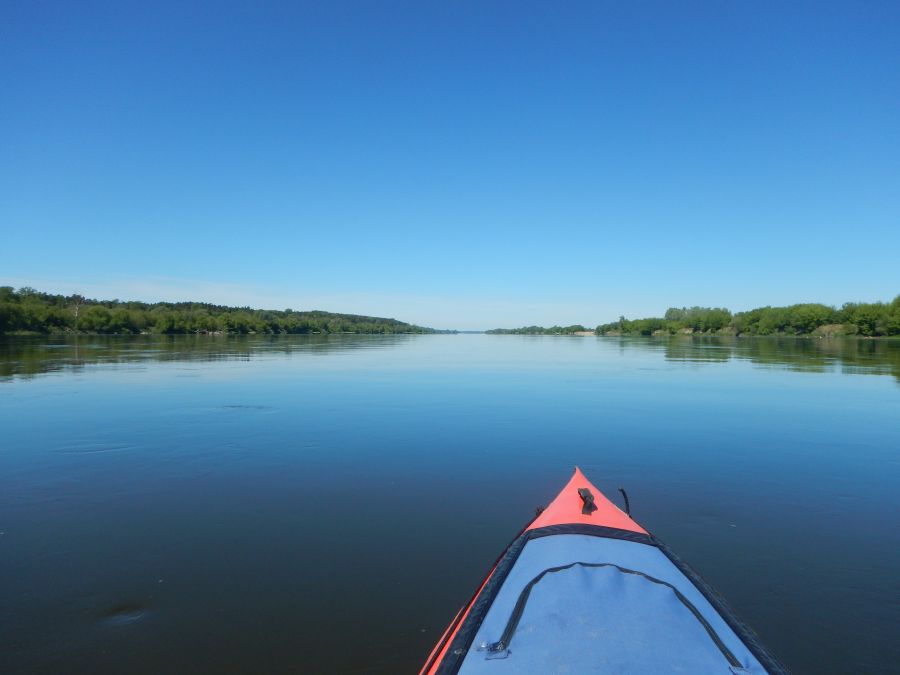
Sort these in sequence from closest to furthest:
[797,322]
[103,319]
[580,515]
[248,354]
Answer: [580,515], [248,354], [103,319], [797,322]

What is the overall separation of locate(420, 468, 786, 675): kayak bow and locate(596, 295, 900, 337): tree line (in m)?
105

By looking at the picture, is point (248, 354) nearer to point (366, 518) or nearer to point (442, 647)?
point (366, 518)

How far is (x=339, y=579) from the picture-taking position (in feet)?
15.3

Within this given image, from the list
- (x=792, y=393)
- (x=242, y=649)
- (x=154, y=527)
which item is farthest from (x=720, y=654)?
(x=792, y=393)

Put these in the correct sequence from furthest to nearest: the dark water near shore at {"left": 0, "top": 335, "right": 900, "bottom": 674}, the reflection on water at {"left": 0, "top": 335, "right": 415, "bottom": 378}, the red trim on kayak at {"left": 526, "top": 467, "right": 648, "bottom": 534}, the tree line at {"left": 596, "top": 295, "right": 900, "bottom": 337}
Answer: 1. the tree line at {"left": 596, "top": 295, "right": 900, "bottom": 337}
2. the reflection on water at {"left": 0, "top": 335, "right": 415, "bottom": 378}
3. the red trim on kayak at {"left": 526, "top": 467, "right": 648, "bottom": 534}
4. the dark water near shore at {"left": 0, "top": 335, "right": 900, "bottom": 674}

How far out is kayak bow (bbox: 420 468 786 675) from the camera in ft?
7.88

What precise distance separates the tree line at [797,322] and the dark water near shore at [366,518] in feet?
316

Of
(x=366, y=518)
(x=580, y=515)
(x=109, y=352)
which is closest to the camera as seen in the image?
(x=580, y=515)

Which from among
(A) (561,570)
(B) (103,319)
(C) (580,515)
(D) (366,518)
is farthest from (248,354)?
(B) (103,319)

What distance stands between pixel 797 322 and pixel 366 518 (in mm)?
125256

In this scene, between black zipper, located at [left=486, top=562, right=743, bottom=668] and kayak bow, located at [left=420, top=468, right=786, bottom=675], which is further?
black zipper, located at [left=486, top=562, right=743, bottom=668]

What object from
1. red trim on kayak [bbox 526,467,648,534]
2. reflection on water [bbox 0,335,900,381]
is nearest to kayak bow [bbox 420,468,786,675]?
red trim on kayak [bbox 526,467,648,534]

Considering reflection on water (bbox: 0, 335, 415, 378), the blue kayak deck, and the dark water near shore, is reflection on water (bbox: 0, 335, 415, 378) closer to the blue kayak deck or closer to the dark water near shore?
the dark water near shore

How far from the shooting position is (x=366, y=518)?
618 centimetres
